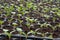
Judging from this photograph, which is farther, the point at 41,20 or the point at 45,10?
the point at 45,10

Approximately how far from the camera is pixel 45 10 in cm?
479

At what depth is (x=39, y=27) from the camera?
146 inches

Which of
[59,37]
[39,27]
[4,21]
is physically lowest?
[59,37]

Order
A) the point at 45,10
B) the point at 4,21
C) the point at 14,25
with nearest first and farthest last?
the point at 14,25, the point at 4,21, the point at 45,10

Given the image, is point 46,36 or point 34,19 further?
point 34,19

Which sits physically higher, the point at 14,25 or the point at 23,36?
the point at 14,25

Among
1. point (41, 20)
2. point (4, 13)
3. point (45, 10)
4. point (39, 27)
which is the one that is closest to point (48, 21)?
point (41, 20)

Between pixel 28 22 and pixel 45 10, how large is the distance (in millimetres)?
1050

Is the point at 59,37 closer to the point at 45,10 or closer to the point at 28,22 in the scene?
the point at 28,22

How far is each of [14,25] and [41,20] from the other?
0.72 metres

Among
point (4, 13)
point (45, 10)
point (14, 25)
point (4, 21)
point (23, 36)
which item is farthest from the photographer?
point (45, 10)

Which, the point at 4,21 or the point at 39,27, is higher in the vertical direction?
the point at 4,21

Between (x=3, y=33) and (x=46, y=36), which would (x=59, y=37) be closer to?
(x=46, y=36)

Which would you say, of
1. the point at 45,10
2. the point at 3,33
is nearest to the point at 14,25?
the point at 3,33
